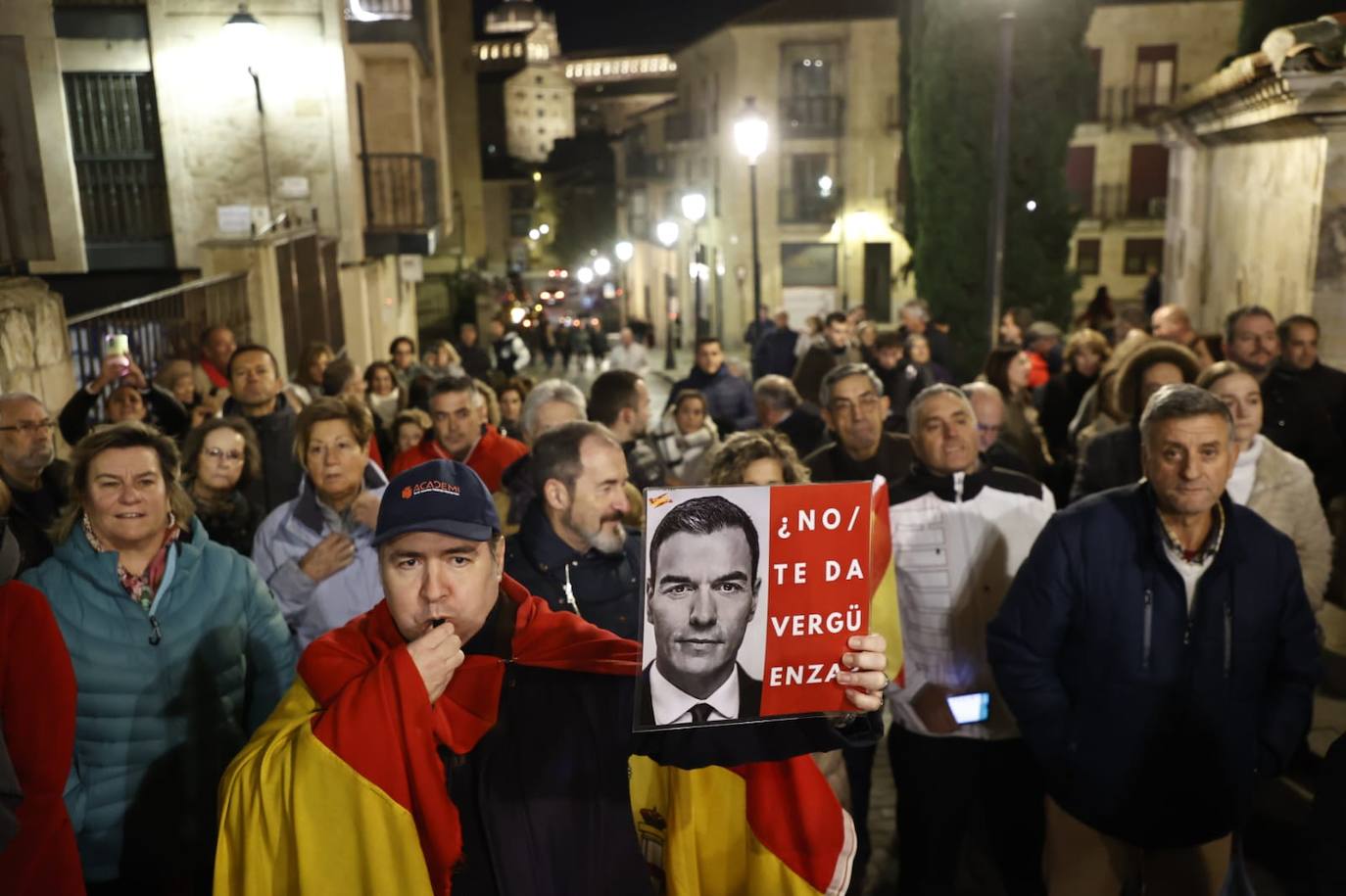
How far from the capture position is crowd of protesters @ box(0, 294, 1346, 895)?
2633 millimetres

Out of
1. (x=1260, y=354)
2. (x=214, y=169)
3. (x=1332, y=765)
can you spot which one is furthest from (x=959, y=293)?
(x=1332, y=765)

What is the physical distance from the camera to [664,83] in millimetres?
69438

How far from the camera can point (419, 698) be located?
7.53ft

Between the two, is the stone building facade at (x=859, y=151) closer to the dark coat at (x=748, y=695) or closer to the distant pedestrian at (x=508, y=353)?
the distant pedestrian at (x=508, y=353)

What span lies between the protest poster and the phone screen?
2.27 m

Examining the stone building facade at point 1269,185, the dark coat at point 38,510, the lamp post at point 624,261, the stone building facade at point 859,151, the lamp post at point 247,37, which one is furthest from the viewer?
the lamp post at point 624,261

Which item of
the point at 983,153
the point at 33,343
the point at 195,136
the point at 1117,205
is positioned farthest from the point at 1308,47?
the point at 1117,205

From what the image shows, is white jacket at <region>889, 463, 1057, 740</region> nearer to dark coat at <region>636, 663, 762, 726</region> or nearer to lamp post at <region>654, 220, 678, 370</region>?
dark coat at <region>636, 663, 762, 726</region>

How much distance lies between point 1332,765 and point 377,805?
1.91 metres

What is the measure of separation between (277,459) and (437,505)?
14.1 feet

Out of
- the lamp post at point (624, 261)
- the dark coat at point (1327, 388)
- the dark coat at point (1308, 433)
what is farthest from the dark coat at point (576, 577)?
the lamp post at point (624, 261)

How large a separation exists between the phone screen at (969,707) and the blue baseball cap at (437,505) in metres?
2.63

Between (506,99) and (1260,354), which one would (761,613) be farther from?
(506,99)

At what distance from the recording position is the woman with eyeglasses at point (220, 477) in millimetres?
5258
